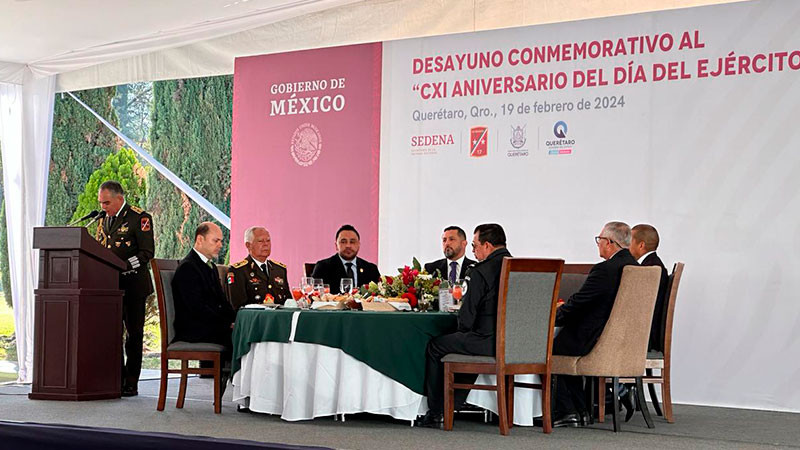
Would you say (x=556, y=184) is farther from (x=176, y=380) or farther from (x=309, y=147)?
(x=176, y=380)

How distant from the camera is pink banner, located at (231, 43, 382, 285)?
9242 mm

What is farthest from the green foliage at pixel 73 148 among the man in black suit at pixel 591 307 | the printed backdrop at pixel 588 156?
the man in black suit at pixel 591 307

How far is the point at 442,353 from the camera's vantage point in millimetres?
5965

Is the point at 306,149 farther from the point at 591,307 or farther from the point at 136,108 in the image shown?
the point at 136,108

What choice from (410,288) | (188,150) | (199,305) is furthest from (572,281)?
(188,150)

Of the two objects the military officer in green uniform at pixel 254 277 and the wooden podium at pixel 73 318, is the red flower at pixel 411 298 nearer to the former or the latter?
the military officer in green uniform at pixel 254 277

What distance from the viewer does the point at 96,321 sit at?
7.45 metres

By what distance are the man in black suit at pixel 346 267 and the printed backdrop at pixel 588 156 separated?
0.72 m

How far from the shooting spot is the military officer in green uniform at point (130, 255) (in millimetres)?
7820

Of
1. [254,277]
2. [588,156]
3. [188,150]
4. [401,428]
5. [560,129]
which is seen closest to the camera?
[401,428]

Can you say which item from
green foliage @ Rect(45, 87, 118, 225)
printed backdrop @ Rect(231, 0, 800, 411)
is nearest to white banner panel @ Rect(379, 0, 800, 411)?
printed backdrop @ Rect(231, 0, 800, 411)

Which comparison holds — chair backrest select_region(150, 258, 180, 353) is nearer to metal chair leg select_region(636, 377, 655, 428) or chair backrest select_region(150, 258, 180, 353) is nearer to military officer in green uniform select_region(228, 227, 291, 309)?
military officer in green uniform select_region(228, 227, 291, 309)

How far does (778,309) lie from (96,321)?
15.3 feet

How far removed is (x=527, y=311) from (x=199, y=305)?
6.98 ft
